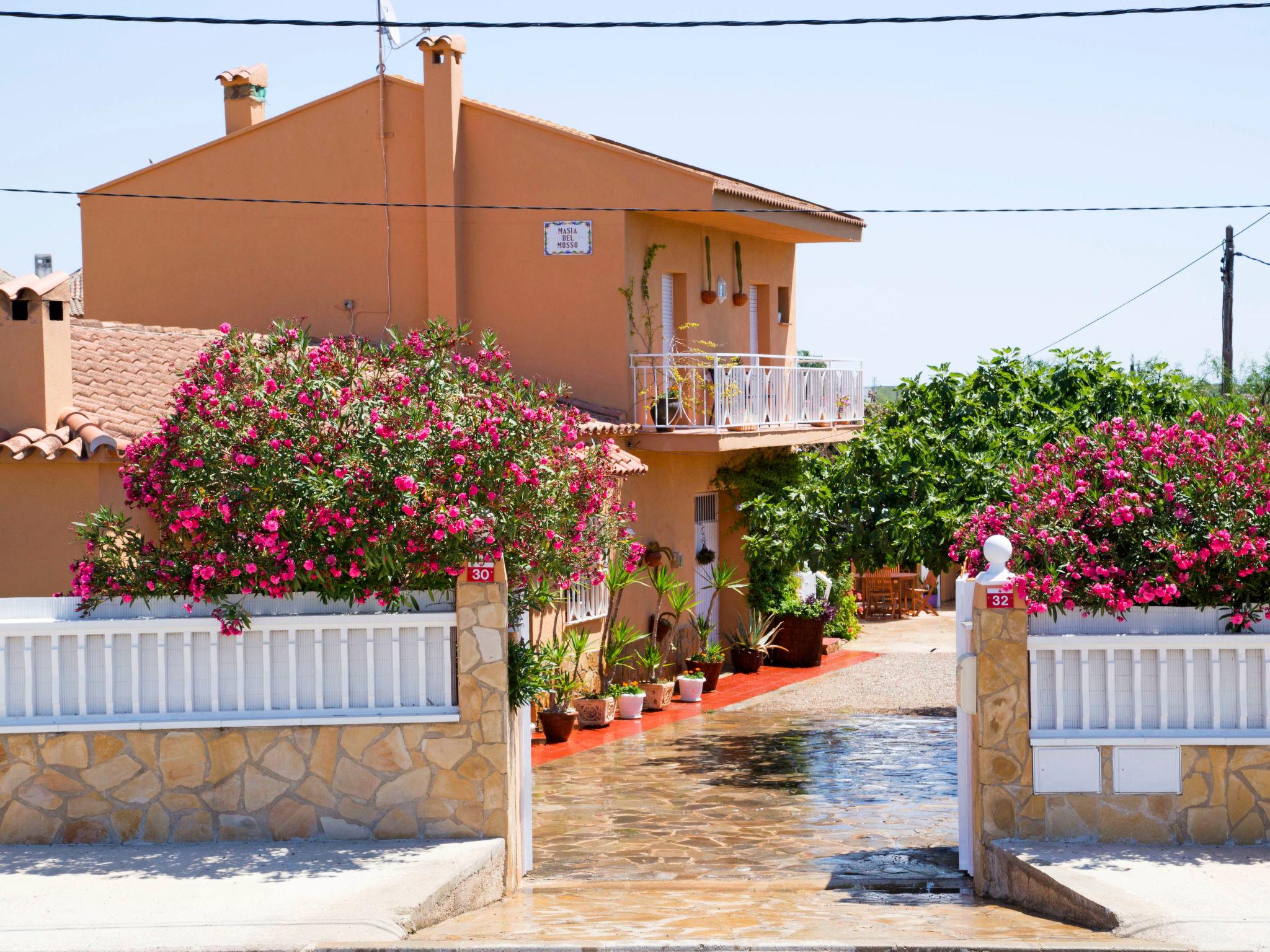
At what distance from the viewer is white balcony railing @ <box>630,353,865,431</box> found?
742 inches

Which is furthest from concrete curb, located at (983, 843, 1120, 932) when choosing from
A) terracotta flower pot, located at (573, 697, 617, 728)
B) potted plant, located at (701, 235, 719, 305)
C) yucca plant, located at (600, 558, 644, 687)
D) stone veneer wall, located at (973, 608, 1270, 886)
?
potted plant, located at (701, 235, 719, 305)

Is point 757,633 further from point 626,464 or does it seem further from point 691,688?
point 626,464

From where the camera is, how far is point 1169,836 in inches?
322

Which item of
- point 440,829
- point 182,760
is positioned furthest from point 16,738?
point 440,829

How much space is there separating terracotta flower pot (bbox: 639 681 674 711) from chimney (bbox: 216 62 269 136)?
37.2 ft

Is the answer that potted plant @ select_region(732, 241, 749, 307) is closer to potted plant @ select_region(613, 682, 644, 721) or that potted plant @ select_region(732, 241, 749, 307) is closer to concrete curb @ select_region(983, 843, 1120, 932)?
potted plant @ select_region(613, 682, 644, 721)

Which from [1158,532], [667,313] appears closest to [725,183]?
[667,313]

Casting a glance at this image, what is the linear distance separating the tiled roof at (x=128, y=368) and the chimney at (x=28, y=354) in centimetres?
54

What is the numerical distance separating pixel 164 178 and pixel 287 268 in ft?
8.16

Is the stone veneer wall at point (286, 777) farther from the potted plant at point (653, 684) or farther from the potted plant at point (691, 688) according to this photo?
the potted plant at point (691, 688)

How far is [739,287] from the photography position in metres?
23.2

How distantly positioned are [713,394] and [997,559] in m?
11.2

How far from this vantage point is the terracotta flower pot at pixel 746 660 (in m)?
20.8

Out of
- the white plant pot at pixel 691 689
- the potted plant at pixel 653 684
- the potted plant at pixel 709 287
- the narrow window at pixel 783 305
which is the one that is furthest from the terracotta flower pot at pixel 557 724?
the narrow window at pixel 783 305
